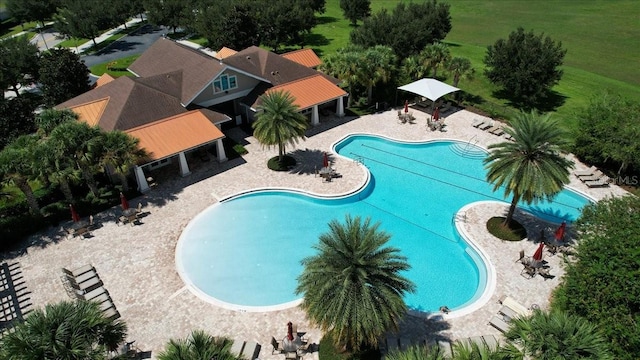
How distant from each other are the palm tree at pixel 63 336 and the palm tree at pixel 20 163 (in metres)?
13.1

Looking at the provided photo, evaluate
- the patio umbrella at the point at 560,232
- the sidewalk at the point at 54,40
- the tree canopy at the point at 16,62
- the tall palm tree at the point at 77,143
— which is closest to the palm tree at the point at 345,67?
the patio umbrella at the point at 560,232

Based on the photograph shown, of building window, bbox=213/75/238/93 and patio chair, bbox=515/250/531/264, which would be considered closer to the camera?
patio chair, bbox=515/250/531/264

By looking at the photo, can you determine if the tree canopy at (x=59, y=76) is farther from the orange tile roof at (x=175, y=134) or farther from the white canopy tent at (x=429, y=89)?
the white canopy tent at (x=429, y=89)

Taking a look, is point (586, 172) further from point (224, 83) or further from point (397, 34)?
point (224, 83)

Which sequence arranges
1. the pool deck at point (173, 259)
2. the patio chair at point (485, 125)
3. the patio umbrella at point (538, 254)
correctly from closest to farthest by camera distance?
the pool deck at point (173, 259), the patio umbrella at point (538, 254), the patio chair at point (485, 125)

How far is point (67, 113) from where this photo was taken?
2797 centimetres

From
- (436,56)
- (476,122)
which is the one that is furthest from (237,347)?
(436,56)

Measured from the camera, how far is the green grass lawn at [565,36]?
4756cm

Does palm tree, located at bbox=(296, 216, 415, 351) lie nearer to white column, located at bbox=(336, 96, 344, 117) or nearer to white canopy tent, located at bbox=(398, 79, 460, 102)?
white column, located at bbox=(336, 96, 344, 117)

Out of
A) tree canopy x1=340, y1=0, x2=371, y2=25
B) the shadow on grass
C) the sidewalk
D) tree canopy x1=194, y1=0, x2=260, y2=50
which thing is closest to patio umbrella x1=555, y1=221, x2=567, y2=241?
the shadow on grass

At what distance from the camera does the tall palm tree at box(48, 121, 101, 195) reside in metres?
24.4

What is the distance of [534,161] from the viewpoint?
904 inches

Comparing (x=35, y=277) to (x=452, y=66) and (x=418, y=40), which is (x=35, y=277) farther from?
(x=418, y=40)

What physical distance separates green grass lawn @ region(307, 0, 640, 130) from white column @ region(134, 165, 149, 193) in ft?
109
